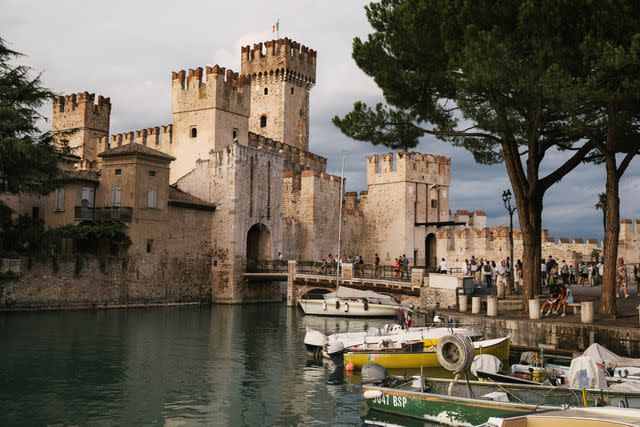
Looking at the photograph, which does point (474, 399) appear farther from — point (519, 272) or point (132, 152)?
point (132, 152)

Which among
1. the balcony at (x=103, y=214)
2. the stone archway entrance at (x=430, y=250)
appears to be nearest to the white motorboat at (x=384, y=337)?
the balcony at (x=103, y=214)

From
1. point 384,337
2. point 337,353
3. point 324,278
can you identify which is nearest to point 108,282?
point 324,278

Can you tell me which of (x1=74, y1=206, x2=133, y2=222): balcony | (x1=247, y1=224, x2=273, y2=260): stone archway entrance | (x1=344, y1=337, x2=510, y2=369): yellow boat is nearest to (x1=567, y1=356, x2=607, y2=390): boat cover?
(x1=344, y1=337, x2=510, y2=369): yellow boat

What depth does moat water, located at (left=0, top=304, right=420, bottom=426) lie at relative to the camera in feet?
38.4

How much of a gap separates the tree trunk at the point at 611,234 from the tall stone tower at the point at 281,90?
3458 cm

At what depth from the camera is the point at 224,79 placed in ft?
130

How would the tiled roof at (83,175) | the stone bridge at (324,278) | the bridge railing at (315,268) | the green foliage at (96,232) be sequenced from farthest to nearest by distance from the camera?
the bridge railing at (315,268), the tiled roof at (83,175), the green foliage at (96,232), the stone bridge at (324,278)

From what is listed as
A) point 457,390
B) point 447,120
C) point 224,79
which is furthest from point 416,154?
point 457,390

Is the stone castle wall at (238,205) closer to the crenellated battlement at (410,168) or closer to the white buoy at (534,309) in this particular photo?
the crenellated battlement at (410,168)

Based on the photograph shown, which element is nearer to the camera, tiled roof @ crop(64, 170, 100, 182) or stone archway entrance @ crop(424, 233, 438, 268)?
tiled roof @ crop(64, 170, 100, 182)

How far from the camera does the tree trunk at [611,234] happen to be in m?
16.2

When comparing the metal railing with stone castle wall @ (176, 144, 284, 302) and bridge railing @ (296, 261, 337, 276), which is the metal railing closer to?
bridge railing @ (296, 261, 337, 276)

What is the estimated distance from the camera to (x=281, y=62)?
50250 mm

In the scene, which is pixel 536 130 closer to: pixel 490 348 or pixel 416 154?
pixel 490 348
